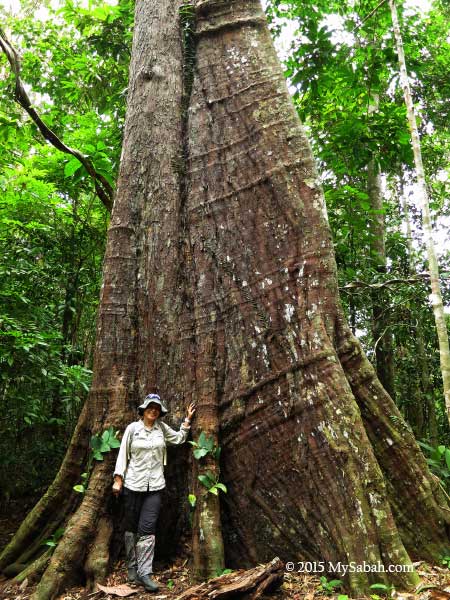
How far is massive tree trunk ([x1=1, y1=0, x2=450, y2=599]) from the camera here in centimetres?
367

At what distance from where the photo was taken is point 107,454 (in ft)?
14.0

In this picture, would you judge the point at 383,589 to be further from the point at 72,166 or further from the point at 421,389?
the point at 421,389

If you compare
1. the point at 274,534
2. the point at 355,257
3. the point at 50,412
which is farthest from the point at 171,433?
the point at 355,257

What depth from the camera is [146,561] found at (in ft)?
12.9

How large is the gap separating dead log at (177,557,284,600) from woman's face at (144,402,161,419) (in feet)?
4.63

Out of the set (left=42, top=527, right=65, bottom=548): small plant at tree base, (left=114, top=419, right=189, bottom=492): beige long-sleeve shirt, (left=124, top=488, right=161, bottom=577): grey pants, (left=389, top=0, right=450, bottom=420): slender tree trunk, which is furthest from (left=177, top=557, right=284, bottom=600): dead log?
(left=389, top=0, right=450, bottom=420): slender tree trunk

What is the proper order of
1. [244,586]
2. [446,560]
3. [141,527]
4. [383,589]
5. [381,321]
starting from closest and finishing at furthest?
[244,586], [383,589], [446,560], [141,527], [381,321]

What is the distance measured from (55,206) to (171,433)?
4343mm

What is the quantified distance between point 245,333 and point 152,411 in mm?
1024

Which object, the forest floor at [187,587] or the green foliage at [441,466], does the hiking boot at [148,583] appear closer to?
the forest floor at [187,587]

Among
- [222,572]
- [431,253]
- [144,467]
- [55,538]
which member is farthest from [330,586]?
[431,253]

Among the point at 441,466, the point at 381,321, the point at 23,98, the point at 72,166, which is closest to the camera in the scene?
the point at 23,98

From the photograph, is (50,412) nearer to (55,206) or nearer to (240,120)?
(55,206)

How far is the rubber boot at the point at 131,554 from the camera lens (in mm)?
3951
